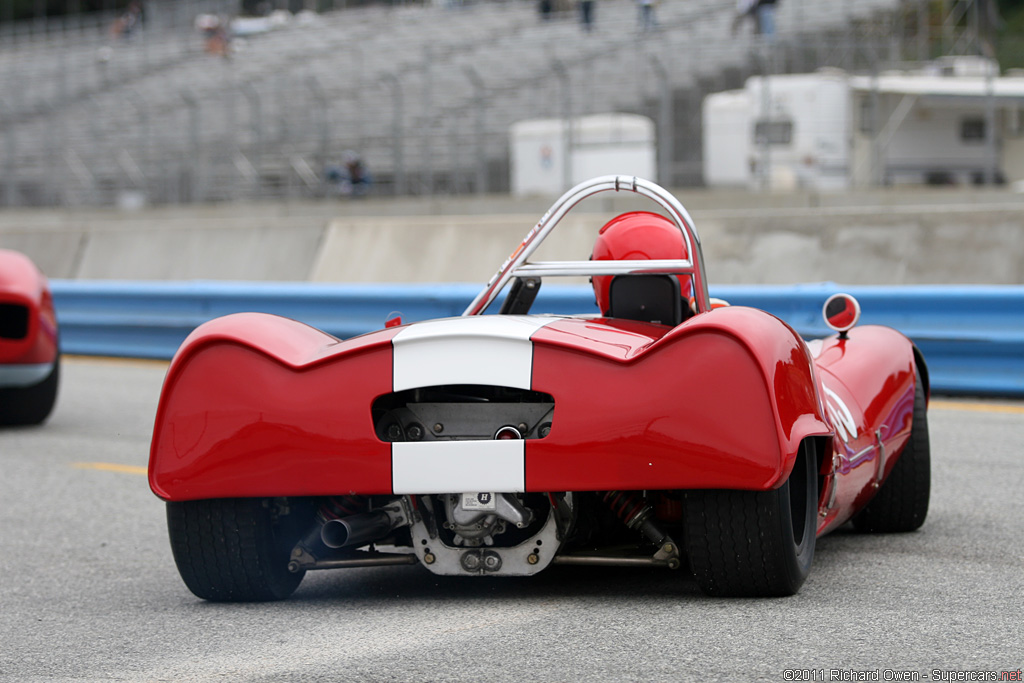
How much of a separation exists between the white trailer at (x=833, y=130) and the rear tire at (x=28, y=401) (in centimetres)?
902

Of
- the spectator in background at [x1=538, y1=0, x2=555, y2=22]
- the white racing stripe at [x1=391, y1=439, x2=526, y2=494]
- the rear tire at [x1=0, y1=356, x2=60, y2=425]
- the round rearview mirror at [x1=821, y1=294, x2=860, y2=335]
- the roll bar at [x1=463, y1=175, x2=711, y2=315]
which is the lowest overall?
the rear tire at [x1=0, y1=356, x2=60, y2=425]

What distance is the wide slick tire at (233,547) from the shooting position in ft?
13.9

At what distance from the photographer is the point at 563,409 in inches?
154

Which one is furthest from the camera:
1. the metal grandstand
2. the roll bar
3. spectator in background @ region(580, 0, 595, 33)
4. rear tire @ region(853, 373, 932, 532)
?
spectator in background @ region(580, 0, 595, 33)

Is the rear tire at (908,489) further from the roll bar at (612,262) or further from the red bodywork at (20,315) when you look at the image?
the red bodywork at (20,315)

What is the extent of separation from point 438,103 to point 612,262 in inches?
571

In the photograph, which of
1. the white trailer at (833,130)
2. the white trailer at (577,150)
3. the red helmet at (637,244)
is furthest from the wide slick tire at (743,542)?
the white trailer at (577,150)

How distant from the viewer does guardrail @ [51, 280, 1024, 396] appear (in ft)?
31.1

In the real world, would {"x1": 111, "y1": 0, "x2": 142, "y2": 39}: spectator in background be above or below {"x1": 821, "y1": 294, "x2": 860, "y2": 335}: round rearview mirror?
above

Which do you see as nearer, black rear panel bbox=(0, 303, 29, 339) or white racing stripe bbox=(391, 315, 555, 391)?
white racing stripe bbox=(391, 315, 555, 391)

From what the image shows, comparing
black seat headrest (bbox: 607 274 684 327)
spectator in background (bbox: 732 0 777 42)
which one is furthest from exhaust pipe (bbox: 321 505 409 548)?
spectator in background (bbox: 732 0 777 42)

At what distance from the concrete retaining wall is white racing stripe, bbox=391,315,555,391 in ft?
25.8

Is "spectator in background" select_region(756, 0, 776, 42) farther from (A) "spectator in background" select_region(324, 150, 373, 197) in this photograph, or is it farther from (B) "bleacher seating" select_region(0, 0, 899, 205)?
(A) "spectator in background" select_region(324, 150, 373, 197)

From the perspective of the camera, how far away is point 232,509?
421cm
